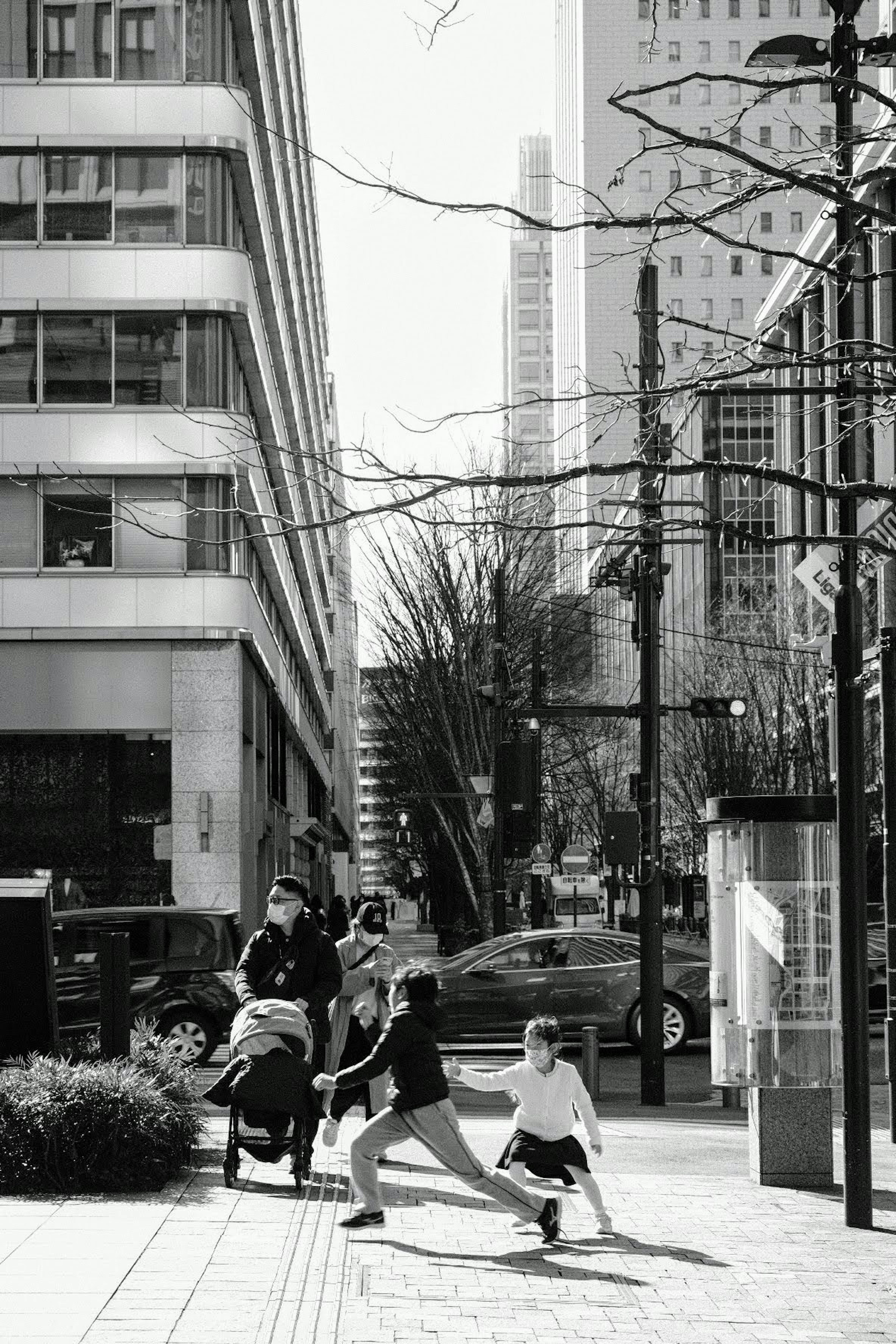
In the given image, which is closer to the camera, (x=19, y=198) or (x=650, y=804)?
(x=650, y=804)

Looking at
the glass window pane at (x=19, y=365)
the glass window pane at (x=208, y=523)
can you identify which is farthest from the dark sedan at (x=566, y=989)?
the glass window pane at (x=19, y=365)

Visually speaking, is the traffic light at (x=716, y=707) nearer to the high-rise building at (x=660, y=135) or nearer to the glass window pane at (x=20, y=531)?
the glass window pane at (x=20, y=531)

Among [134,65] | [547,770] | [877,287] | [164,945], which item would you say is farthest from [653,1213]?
[877,287]

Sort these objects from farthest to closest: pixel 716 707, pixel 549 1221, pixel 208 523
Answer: pixel 208 523
pixel 716 707
pixel 549 1221

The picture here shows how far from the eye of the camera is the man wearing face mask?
34.2 ft

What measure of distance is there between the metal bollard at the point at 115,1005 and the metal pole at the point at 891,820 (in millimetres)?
5355

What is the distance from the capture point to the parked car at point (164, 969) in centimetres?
1723

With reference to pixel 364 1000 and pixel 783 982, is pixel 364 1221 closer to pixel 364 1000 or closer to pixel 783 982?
pixel 783 982

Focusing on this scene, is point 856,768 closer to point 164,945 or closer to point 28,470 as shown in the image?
point 164,945

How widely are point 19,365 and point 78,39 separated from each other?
5.85m

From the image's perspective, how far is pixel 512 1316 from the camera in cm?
674

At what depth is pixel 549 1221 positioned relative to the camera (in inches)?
323

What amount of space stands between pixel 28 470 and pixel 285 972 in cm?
2059

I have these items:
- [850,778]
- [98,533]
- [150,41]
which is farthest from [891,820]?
[150,41]
